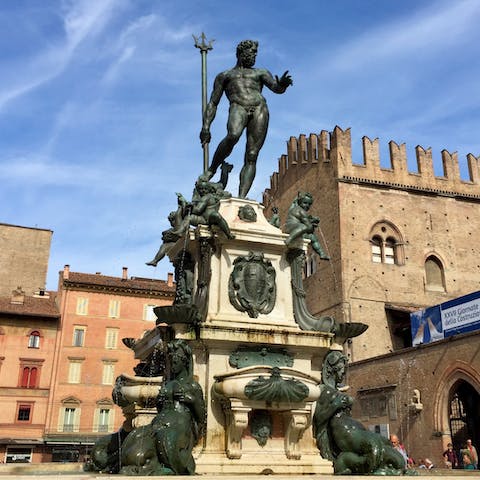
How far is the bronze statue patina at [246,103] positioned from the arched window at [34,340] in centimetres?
3836

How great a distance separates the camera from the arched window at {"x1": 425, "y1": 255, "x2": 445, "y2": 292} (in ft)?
121

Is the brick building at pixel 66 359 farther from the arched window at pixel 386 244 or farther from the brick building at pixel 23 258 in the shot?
the arched window at pixel 386 244

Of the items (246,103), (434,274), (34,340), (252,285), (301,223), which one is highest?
(434,274)

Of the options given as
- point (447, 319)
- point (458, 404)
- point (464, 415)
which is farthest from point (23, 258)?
point (464, 415)

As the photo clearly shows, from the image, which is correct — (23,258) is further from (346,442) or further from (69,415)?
(346,442)

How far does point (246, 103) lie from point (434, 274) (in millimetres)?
31191

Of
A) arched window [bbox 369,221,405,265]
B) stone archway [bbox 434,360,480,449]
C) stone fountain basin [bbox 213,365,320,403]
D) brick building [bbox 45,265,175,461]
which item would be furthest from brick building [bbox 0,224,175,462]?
stone fountain basin [bbox 213,365,320,403]

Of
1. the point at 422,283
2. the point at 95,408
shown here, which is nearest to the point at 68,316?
the point at 95,408

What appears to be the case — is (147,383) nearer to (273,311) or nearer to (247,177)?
(273,311)

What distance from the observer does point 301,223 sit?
808 centimetres

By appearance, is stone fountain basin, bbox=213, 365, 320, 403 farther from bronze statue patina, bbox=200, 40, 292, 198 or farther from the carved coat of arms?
bronze statue patina, bbox=200, 40, 292, 198

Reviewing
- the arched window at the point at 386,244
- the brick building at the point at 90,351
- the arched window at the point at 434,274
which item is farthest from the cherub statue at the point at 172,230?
the brick building at the point at 90,351

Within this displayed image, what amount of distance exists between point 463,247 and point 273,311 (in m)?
33.3

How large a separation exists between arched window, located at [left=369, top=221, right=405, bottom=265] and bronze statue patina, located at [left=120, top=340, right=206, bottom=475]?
3085 cm
